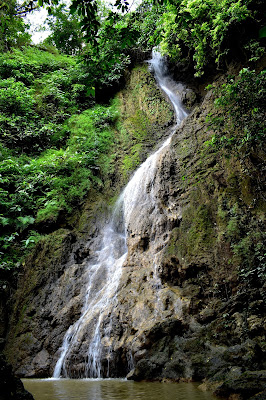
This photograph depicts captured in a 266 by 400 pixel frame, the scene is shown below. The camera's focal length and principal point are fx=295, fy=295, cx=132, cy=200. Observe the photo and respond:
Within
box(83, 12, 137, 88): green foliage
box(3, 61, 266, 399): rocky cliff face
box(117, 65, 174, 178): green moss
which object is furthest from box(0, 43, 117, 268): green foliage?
box(83, 12, 137, 88): green foliage

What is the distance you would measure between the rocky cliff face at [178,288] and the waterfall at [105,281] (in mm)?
206

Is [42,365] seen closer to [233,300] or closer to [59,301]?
[59,301]

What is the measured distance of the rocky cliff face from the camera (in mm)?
5281

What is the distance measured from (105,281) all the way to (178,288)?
2.43m

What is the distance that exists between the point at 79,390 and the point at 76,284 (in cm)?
436

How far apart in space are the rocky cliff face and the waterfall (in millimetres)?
206

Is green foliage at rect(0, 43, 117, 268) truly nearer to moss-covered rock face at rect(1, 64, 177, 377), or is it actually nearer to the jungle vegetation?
the jungle vegetation

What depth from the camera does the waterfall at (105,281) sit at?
6844 mm

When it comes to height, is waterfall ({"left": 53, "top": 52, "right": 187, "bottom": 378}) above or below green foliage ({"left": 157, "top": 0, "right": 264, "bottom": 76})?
below

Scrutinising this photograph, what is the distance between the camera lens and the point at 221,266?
6734mm

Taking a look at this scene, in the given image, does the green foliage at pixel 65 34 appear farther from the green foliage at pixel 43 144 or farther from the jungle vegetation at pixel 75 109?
the green foliage at pixel 43 144

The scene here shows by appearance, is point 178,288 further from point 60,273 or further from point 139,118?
point 139,118

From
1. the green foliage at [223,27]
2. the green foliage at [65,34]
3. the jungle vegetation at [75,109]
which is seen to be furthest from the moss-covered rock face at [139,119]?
the green foliage at [65,34]

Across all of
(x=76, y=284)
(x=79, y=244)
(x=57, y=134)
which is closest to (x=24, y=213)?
(x=79, y=244)
